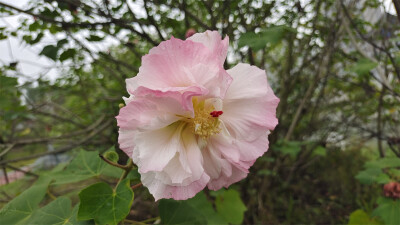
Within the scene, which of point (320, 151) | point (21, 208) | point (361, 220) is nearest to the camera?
point (21, 208)

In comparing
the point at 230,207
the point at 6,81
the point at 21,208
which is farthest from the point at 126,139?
the point at 230,207

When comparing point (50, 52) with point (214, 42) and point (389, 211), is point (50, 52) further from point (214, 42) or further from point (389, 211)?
point (389, 211)

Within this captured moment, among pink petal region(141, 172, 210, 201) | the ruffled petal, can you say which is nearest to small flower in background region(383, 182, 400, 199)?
the ruffled petal

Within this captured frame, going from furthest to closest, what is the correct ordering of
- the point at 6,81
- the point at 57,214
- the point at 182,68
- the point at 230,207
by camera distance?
the point at 230,207 → the point at 6,81 → the point at 57,214 → the point at 182,68

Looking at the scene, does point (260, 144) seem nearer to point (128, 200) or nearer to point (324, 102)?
point (128, 200)

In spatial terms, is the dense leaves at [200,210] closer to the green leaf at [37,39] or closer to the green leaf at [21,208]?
the green leaf at [21,208]

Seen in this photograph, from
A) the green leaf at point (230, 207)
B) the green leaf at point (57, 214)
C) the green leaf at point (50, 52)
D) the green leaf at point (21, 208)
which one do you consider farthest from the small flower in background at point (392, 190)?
the green leaf at point (50, 52)

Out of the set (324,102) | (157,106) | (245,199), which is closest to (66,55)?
(157,106)
